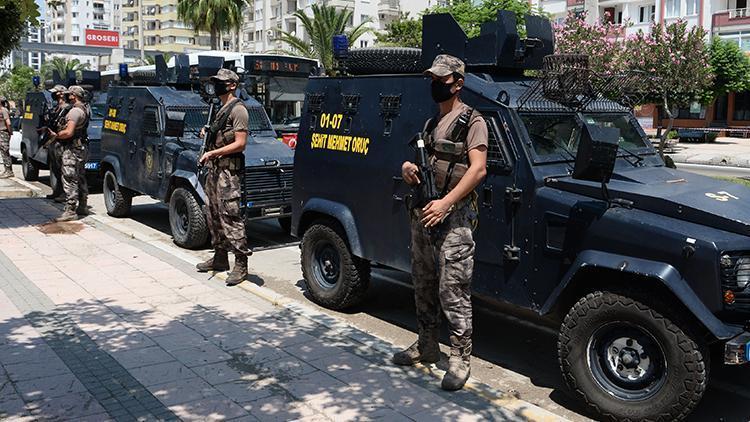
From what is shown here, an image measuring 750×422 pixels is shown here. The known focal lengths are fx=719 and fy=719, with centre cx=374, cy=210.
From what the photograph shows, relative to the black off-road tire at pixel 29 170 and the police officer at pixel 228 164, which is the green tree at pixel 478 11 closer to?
the black off-road tire at pixel 29 170

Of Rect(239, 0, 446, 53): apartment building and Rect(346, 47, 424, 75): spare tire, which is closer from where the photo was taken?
Rect(346, 47, 424, 75): spare tire

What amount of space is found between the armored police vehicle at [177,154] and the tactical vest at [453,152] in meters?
3.94

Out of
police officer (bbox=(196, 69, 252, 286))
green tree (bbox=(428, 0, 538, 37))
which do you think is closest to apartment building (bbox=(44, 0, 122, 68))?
green tree (bbox=(428, 0, 538, 37))

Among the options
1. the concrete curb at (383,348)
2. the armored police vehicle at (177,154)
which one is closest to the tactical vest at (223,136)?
the armored police vehicle at (177,154)

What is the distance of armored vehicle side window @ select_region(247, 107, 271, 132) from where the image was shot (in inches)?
411

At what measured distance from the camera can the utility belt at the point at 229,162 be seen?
7328 millimetres

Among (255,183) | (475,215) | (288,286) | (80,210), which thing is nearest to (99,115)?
(80,210)

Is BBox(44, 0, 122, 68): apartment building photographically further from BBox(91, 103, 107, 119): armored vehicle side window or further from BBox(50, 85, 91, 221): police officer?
BBox(50, 85, 91, 221): police officer

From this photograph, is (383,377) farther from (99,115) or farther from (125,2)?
(125,2)

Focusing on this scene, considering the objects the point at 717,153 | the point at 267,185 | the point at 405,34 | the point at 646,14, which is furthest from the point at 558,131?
the point at 646,14

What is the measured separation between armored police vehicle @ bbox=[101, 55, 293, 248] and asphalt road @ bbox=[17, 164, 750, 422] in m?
0.66

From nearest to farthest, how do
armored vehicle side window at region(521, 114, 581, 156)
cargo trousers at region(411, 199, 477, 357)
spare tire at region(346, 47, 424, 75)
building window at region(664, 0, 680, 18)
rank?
cargo trousers at region(411, 199, 477, 357), armored vehicle side window at region(521, 114, 581, 156), spare tire at region(346, 47, 424, 75), building window at region(664, 0, 680, 18)

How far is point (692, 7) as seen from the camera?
45969 mm

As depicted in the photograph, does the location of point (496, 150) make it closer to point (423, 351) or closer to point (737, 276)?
point (423, 351)
